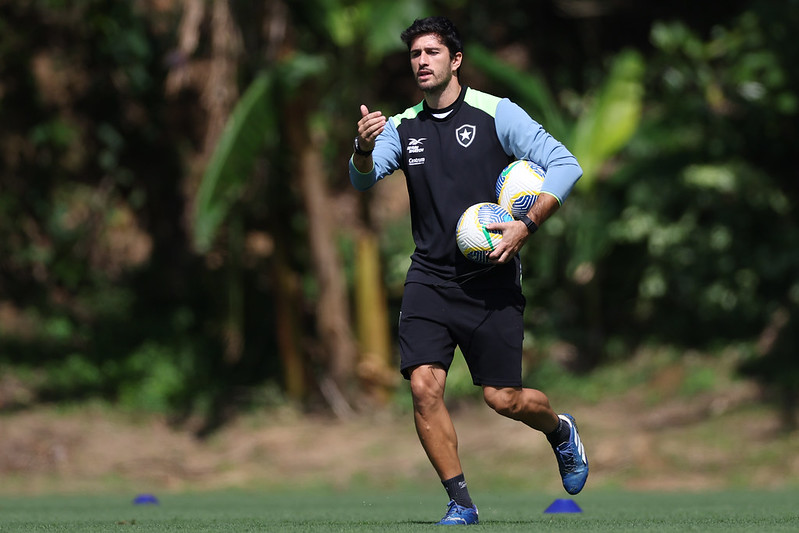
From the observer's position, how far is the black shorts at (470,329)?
6.34m

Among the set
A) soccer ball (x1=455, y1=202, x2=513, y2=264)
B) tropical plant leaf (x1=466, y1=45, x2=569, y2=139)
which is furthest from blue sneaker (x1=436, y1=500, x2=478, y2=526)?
tropical plant leaf (x1=466, y1=45, x2=569, y2=139)

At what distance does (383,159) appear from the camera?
6.48 m

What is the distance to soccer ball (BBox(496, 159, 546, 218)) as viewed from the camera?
6.24 m

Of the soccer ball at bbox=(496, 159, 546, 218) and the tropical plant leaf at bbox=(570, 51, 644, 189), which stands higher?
the tropical plant leaf at bbox=(570, 51, 644, 189)

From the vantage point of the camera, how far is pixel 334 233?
14.8 meters

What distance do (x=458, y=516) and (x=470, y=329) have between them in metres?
0.91

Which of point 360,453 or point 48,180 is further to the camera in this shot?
point 48,180

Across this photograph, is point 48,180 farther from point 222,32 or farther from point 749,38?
point 749,38

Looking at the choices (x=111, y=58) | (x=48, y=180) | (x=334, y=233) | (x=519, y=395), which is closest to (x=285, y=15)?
(x=334, y=233)

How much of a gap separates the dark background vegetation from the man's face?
22.0 ft

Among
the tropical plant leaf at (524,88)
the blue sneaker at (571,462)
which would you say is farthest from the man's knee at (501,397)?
the tropical plant leaf at (524,88)

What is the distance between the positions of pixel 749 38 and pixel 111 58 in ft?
27.0

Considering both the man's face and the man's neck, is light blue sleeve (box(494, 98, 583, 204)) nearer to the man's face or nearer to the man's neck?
the man's neck

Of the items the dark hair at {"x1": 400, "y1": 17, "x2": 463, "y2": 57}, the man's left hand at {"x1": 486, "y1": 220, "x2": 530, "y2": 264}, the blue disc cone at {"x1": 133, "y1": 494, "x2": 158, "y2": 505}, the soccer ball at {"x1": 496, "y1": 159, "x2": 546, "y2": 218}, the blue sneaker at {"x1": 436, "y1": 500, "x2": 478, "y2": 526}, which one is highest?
the dark hair at {"x1": 400, "y1": 17, "x2": 463, "y2": 57}
